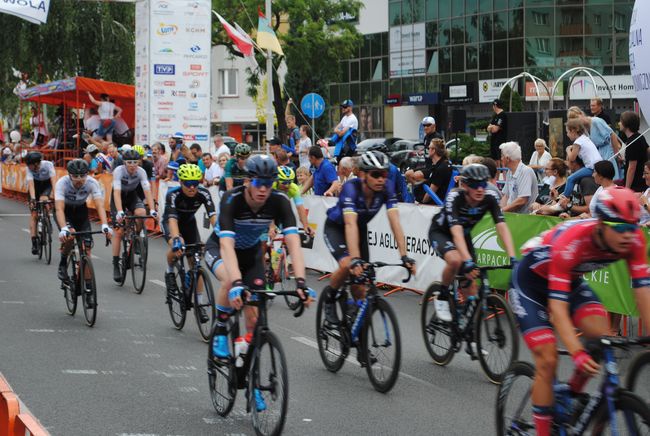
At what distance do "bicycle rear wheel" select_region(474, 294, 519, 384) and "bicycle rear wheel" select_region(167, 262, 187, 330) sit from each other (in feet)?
12.9

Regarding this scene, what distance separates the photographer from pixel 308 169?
775 inches

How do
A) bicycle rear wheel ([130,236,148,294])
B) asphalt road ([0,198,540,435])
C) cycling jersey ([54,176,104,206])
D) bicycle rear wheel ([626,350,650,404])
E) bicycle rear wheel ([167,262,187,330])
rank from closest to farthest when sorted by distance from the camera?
bicycle rear wheel ([626,350,650,404]) < asphalt road ([0,198,540,435]) < bicycle rear wheel ([167,262,187,330]) < cycling jersey ([54,176,104,206]) < bicycle rear wheel ([130,236,148,294])

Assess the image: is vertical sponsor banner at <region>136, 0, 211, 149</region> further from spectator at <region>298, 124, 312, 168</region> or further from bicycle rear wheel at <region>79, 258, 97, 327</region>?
bicycle rear wheel at <region>79, 258, 97, 327</region>

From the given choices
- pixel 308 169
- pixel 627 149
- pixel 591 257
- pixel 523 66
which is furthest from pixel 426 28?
pixel 591 257

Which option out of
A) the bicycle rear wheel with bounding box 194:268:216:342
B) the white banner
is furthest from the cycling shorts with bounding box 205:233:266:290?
the white banner

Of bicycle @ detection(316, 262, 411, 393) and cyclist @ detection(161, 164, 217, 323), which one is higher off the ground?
cyclist @ detection(161, 164, 217, 323)

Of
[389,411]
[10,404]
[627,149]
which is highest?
[627,149]

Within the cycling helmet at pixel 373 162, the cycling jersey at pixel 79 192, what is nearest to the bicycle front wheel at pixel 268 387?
the cycling helmet at pixel 373 162

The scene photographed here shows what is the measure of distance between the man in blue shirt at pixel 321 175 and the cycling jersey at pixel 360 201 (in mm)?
6456

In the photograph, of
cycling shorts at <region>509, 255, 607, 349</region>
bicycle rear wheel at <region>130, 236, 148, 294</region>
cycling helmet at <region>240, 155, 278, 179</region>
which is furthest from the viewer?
bicycle rear wheel at <region>130, 236, 148, 294</region>

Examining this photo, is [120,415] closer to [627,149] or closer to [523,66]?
[627,149]

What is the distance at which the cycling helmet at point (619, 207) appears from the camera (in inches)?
211

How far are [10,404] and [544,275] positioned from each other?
3016mm

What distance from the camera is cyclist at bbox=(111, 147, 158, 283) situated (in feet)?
50.3
